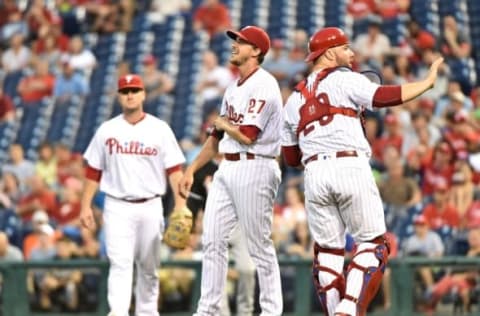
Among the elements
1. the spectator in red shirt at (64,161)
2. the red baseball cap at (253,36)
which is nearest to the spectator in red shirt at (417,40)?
the spectator in red shirt at (64,161)

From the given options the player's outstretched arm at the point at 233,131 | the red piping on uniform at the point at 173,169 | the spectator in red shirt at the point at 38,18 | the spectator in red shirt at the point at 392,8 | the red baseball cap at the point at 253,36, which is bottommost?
the red piping on uniform at the point at 173,169

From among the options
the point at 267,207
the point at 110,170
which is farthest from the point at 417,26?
the point at 267,207

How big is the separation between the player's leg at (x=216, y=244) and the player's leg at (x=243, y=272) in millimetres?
1837

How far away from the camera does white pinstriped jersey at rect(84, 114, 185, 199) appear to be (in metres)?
9.54

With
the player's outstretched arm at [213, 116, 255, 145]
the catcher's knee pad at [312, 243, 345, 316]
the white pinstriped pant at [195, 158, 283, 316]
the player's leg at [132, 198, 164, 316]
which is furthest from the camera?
the player's leg at [132, 198, 164, 316]

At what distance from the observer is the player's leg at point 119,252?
9.26 m

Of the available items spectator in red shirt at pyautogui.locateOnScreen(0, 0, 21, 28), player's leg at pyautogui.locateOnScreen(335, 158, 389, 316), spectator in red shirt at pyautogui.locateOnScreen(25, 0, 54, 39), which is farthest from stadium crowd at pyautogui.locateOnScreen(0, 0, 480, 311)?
player's leg at pyautogui.locateOnScreen(335, 158, 389, 316)

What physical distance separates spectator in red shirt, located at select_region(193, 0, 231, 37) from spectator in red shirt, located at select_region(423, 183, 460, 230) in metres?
5.64

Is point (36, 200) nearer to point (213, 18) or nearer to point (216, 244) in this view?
point (213, 18)

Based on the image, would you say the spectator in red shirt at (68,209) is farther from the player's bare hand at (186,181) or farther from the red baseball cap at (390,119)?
the player's bare hand at (186,181)

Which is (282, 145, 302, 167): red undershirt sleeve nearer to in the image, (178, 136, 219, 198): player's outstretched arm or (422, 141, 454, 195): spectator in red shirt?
(178, 136, 219, 198): player's outstretched arm

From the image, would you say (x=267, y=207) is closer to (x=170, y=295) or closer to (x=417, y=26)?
(x=170, y=295)

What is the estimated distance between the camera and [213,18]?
17.4m

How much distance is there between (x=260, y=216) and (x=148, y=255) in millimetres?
1531
